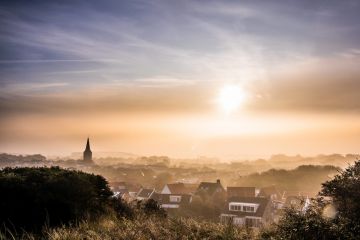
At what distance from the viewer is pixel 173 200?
57438 mm

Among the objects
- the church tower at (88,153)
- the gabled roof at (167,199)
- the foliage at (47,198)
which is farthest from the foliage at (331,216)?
the church tower at (88,153)

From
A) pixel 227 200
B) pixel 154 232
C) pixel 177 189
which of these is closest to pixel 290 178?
pixel 177 189

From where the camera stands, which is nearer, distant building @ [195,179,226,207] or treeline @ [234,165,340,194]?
distant building @ [195,179,226,207]

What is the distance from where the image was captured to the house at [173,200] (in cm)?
5363

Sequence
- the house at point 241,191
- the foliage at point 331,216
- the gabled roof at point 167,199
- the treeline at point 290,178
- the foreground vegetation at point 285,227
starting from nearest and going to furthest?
the foliage at point 331,216, the foreground vegetation at point 285,227, the gabled roof at point 167,199, the house at point 241,191, the treeline at point 290,178

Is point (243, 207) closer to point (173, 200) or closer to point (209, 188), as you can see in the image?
point (173, 200)

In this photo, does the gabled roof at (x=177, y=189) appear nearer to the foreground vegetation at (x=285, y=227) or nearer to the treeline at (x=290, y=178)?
Answer: the treeline at (x=290, y=178)

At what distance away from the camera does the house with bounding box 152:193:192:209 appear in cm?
5363

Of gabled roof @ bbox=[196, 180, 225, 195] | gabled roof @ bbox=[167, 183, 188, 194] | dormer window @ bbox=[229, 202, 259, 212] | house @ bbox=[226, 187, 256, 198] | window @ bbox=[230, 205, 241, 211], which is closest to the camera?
dormer window @ bbox=[229, 202, 259, 212]

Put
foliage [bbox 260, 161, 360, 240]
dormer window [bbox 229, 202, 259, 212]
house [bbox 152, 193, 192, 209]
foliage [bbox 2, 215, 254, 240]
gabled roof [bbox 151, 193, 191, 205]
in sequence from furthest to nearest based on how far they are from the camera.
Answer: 1. gabled roof [bbox 151, 193, 191, 205]
2. house [bbox 152, 193, 192, 209]
3. dormer window [bbox 229, 202, 259, 212]
4. foliage [bbox 2, 215, 254, 240]
5. foliage [bbox 260, 161, 360, 240]

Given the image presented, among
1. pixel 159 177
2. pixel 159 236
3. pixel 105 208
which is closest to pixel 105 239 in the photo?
pixel 159 236

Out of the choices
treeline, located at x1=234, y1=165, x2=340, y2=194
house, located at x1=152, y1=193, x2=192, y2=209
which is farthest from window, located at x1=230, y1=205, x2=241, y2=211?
treeline, located at x1=234, y1=165, x2=340, y2=194

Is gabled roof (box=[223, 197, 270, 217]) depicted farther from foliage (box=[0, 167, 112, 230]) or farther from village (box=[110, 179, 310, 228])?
foliage (box=[0, 167, 112, 230])

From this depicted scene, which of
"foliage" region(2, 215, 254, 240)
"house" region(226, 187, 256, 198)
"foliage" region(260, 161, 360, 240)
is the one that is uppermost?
"foliage" region(260, 161, 360, 240)
